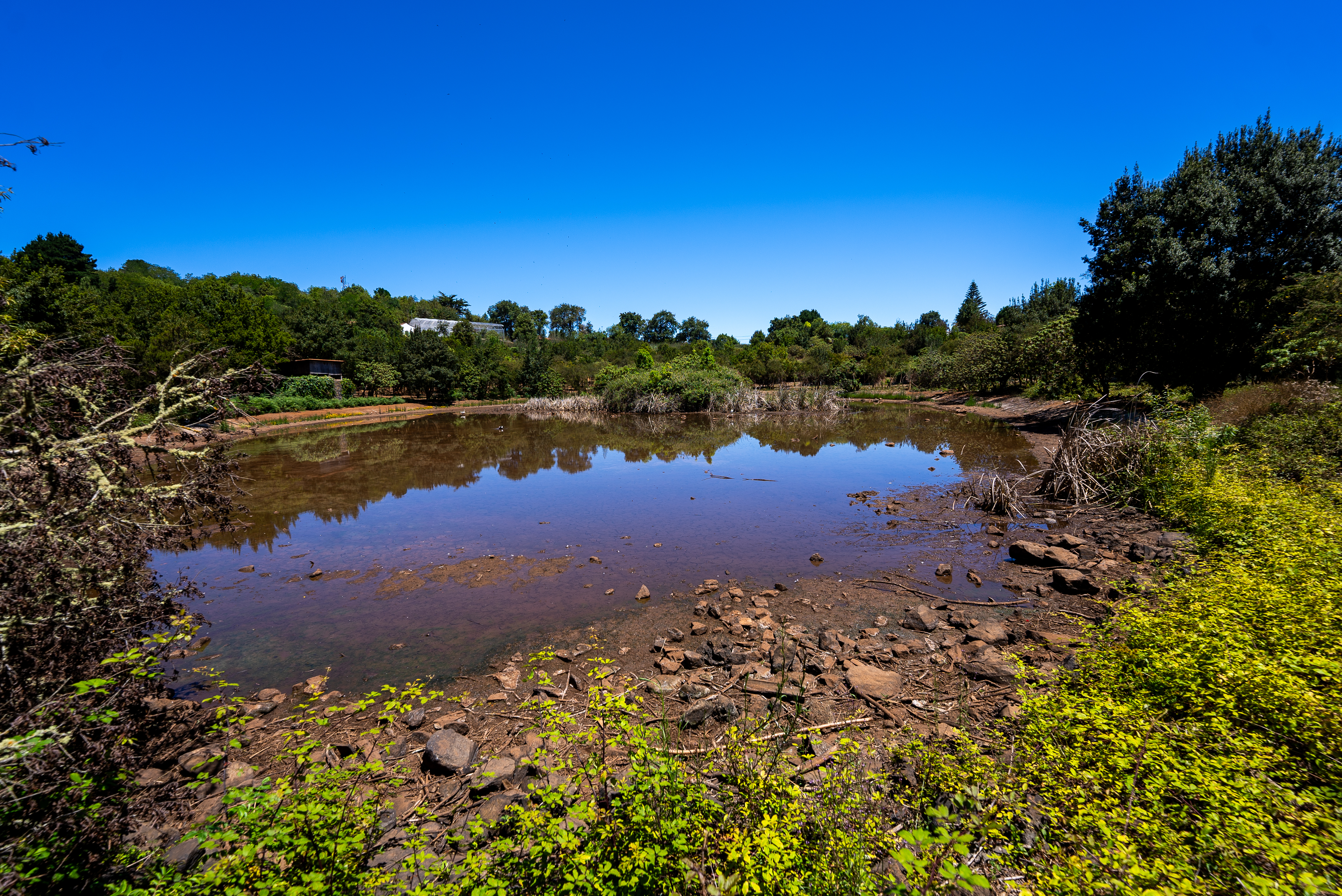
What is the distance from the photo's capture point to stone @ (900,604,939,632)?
7.27 metres

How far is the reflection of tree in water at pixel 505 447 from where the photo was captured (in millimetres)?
16656

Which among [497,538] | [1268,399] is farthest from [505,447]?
[1268,399]

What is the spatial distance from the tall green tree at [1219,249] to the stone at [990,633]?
21657 millimetres

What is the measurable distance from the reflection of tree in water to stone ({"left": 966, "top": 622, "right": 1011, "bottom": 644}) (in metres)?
14.4

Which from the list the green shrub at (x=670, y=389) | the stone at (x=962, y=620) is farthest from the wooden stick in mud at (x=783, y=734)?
the green shrub at (x=670, y=389)

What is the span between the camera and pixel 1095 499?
43.8 feet

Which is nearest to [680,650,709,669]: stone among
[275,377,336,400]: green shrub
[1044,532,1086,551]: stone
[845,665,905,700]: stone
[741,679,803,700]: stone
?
[741,679,803,700]: stone

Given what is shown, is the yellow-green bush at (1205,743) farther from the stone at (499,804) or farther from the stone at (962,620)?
the stone at (499,804)

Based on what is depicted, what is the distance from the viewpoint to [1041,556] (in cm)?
966

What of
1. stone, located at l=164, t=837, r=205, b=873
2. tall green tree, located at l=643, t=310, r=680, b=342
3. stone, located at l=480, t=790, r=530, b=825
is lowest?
stone, located at l=480, t=790, r=530, b=825

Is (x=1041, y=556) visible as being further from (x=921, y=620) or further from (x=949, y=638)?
(x=949, y=638)

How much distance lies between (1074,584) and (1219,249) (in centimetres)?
2512

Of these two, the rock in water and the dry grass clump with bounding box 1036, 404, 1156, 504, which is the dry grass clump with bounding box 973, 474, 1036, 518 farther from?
the rock in water

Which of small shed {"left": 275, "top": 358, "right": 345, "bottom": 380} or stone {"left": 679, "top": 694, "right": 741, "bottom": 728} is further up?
small shed {"left": 275, "top": 358, "right": 345, "bottom": 380}
